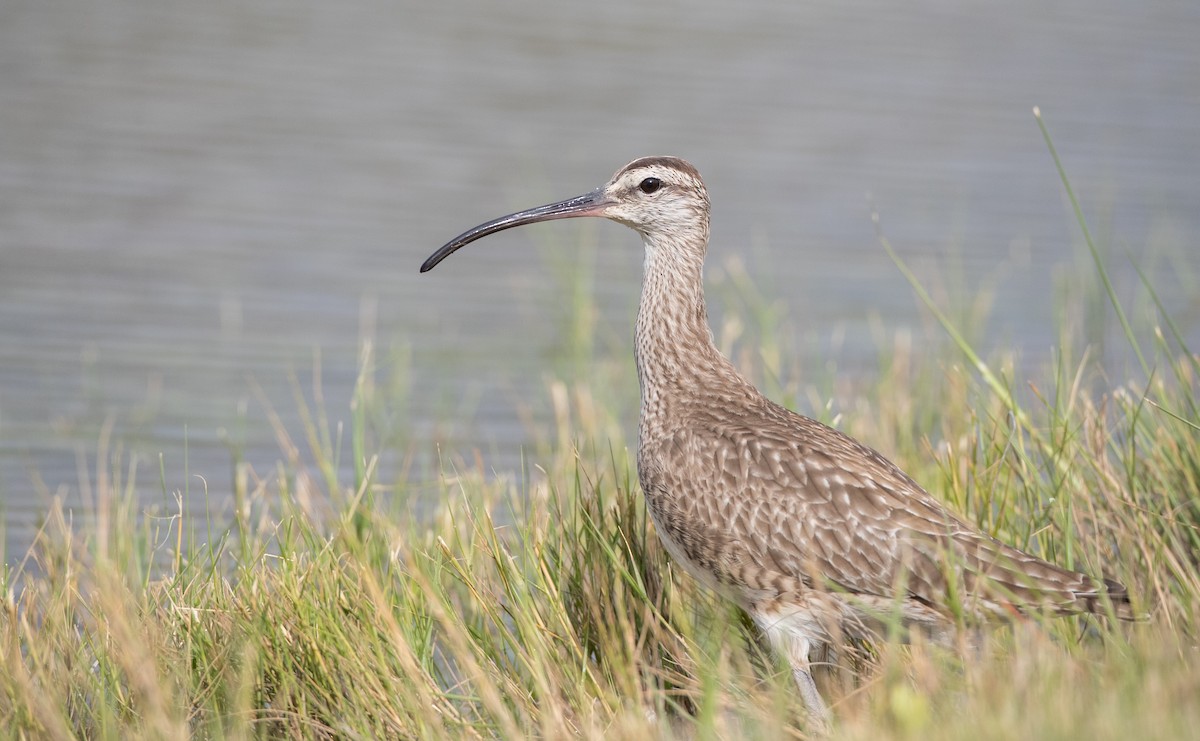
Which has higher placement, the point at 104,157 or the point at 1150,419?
the point at 104,157

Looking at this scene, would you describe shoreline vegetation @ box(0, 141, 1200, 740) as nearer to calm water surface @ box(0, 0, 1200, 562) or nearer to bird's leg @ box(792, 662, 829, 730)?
bird's leg @ box(792, 662, 829, 730)

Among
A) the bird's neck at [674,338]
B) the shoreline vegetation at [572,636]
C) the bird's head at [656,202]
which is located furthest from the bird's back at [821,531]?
the bird's head at [656,202]

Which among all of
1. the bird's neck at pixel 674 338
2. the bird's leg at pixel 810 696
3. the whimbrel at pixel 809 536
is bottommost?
the bird's leg at pixel 810 696

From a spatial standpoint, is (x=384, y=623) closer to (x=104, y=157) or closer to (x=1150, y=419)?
(x=1150, y=419)

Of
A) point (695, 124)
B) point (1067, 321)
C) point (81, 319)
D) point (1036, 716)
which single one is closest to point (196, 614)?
point (1036, 716)

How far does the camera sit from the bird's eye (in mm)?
6141

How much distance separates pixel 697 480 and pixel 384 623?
105 cm

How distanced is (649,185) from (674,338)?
592 mm

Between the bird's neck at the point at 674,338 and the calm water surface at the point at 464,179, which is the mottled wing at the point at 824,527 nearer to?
the bird's neck at the point at 674,338

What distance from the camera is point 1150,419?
639 cm

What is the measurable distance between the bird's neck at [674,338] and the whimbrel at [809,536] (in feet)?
0.10

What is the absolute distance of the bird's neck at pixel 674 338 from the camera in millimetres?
5812

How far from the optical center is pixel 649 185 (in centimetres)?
616

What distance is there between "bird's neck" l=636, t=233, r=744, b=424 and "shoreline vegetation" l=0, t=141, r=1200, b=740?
424 mm
